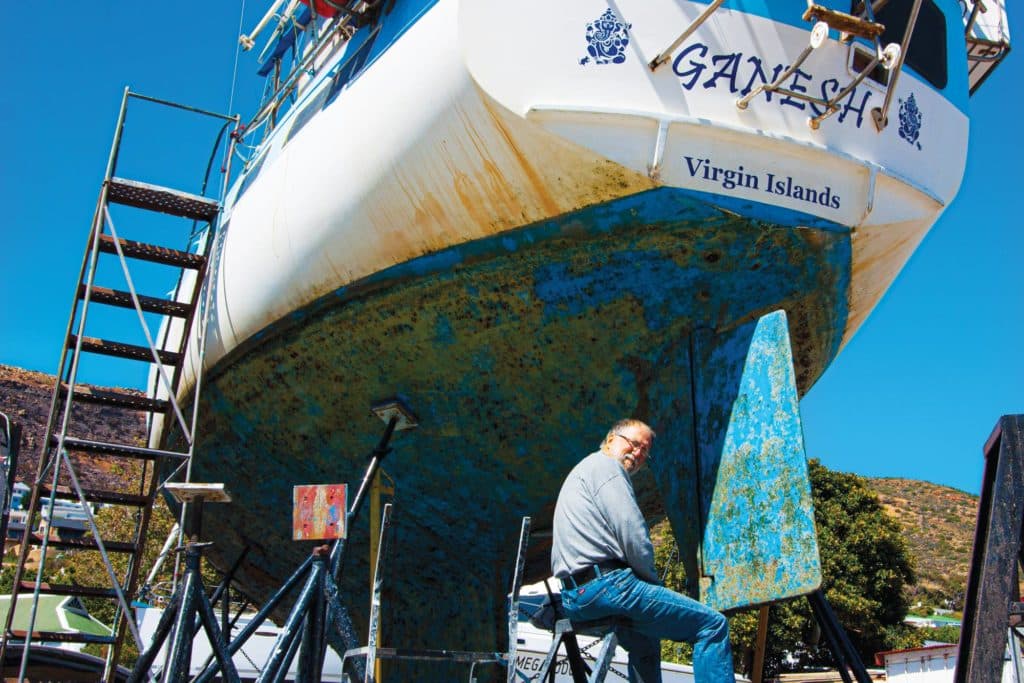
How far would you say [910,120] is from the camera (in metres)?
5.90

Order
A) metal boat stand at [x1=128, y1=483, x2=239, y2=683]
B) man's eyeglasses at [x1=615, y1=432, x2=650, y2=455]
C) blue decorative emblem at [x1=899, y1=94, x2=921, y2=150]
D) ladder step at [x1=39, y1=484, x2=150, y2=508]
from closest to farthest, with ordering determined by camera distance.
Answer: man's eyeglasses at [x1=615, y1=432, x2=650, y2=455], metal boat stand at [x1=128, y1=483, x2=239, y2=683], blue decorative emblem at [x1=899, y1=94, x2=921, y2=150], ladder step at [x1=39, y1=484, x2=150, y2=508]

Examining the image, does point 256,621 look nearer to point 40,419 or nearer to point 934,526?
point 934,526

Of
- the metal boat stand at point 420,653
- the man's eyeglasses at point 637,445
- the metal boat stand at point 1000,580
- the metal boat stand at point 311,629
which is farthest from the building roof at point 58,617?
the metal boat stand at point 1000,580

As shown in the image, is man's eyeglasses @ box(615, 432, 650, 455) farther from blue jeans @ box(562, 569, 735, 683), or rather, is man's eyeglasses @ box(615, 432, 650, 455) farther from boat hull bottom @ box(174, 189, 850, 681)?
boat hull bottom @ box(174, 189, 850, 681)

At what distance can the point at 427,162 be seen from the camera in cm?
567

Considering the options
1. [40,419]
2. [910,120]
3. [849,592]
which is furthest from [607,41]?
[40,419]

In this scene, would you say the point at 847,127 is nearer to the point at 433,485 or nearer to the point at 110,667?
the point at 433,485

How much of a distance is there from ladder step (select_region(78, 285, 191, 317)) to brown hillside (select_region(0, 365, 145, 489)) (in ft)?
200

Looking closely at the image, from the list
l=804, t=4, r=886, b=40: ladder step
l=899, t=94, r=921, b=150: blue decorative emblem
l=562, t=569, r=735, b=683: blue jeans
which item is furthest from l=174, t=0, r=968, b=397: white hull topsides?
l=562, t=569, r=735, b=683: blue jeans

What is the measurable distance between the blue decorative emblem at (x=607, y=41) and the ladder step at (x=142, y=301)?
15.9 ft

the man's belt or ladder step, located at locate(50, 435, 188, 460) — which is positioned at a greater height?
ladder step, located at locate(50, 435, 188, 460)

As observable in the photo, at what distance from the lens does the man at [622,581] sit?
3723 mm

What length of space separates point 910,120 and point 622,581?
3756 millimetres

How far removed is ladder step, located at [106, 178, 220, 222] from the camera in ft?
28.2
